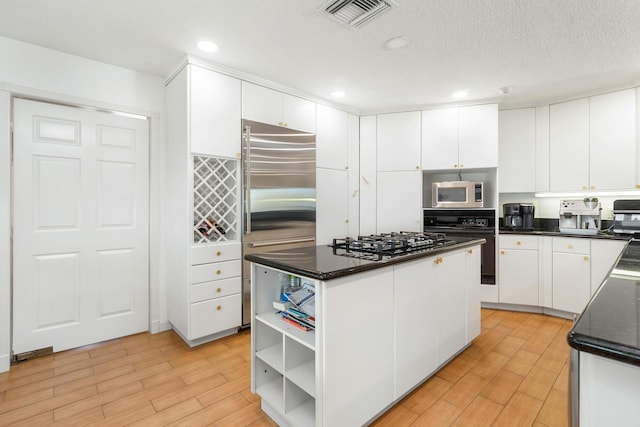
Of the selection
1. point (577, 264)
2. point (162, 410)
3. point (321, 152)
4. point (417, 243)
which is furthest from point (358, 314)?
point (577, 264)

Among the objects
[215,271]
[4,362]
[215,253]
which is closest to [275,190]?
[215,253]

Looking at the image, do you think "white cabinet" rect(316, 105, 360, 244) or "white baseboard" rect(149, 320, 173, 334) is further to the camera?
"white cabinet" rect(316, 105, 360, 244)

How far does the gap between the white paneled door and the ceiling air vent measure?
6.65 feet

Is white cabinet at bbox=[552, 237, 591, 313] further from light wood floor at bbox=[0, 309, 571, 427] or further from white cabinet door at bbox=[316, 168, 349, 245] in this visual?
white cabinet door at bbox=[316, 168, 349, 245]

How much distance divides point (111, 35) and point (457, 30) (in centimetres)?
244

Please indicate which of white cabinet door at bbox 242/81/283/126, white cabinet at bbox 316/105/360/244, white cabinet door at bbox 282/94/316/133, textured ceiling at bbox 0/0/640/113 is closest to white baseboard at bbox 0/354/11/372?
textured ceiling at bbox 0/0/640/113

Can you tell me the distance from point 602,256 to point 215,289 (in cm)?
363

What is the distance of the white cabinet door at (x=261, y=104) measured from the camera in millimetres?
2865

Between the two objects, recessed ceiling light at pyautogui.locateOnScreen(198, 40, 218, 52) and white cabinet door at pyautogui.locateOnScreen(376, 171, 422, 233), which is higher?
recessed ceiling light at pyautogui.locateOnScreen(198, 40, 218, 52)

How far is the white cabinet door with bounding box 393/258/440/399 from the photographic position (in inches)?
Result: 68.1

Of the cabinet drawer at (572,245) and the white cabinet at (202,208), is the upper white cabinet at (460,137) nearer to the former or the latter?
the cabinet drawer at (572,245)

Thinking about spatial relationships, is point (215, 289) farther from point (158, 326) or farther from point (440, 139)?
point (440, 139)

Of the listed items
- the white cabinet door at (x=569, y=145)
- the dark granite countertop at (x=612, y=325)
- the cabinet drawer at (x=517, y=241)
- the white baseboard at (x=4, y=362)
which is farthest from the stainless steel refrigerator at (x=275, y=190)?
the white cabinet door at (x=569, y=145)

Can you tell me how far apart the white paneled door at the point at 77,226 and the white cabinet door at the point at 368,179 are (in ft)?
8.01
